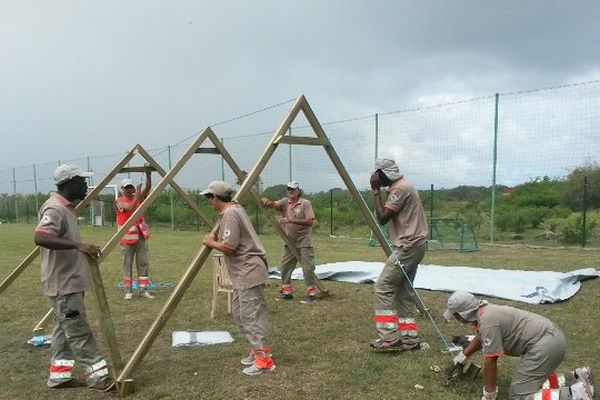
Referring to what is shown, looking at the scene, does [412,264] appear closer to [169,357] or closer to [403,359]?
[403,359]

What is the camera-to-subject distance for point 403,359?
5465mm

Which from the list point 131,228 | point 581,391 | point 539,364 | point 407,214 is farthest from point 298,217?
point 581,391

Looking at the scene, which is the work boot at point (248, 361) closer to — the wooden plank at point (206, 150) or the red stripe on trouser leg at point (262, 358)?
the red stripe on trouser leg at point (262, 358)

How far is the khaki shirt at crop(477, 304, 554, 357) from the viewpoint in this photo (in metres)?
4.19

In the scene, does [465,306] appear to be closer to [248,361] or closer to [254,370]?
[254,370]

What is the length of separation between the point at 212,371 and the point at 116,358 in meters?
0.92

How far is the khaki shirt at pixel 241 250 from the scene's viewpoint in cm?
509

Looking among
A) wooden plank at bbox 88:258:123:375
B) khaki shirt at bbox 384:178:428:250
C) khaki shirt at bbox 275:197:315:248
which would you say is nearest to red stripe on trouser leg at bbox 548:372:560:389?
khaki shirt at bbox 384:178:428:250

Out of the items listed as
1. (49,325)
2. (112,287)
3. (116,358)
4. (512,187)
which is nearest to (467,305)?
(116,358)

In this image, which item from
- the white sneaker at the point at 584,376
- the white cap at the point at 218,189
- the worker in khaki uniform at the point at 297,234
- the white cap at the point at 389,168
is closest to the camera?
the white sneaker at the point at 584,376

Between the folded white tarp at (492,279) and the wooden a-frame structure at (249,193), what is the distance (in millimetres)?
2718

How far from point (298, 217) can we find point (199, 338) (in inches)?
108

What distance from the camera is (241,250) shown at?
5.18 meters

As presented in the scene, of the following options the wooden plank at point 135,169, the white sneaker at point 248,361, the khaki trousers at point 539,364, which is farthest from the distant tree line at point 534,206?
the khaki trousers at point 539,364
